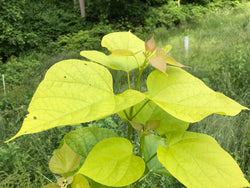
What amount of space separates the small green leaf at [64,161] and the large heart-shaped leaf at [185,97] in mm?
151

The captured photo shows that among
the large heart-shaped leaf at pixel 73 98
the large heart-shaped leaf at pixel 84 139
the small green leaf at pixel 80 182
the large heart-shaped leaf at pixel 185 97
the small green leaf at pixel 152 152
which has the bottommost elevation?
the small green leaf at pixel 152 152

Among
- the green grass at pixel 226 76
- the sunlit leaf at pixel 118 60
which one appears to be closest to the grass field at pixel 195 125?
the green grass at pixel 226 76

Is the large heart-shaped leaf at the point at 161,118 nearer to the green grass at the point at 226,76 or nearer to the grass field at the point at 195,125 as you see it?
the green grass at the point at 226,76

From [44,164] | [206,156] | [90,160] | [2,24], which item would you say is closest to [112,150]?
[90,160]

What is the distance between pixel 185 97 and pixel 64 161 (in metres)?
0.22

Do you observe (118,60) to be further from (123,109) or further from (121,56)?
(123,109)

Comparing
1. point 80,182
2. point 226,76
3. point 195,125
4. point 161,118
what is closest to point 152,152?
point 161,118

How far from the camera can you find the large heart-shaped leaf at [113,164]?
1.05 ft

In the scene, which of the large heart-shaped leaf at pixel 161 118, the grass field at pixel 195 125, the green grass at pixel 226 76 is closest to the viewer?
the large heart-shaped leaf at pixel 161 118

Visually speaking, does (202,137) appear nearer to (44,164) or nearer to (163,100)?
(163,100)

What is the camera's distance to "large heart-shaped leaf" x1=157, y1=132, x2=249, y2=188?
0.31 m

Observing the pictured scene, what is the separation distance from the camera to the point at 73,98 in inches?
12.5

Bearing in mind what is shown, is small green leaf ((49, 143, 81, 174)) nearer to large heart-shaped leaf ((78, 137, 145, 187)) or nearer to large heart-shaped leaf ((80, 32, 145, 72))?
large heart-shaped leaf ((78, 137, 145, 187))

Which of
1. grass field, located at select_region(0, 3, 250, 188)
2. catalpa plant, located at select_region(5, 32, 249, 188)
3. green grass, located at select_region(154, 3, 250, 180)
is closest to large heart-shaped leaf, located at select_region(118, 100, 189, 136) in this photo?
catalpa plant, located at select_region(5, 32, 249, 188)
